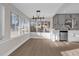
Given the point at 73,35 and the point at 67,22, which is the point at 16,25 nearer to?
the point at 73,35

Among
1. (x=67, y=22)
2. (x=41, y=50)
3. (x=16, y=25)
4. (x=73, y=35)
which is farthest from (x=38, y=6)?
(x=67, y=22)

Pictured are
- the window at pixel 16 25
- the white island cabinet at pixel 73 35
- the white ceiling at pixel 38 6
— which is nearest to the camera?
the white ceiling at pixel 38 6

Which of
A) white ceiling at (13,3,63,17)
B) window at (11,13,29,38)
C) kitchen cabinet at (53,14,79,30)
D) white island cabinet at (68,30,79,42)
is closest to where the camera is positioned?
white ceiling at (13,3,63,17)

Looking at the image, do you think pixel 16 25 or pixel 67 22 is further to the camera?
pixel 67 22

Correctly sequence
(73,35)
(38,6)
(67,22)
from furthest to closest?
(67,22) < (73,35) < (38,6)

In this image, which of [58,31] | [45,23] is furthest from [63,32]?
[45,23]

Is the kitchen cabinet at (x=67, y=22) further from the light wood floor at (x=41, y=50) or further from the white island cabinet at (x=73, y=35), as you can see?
the light wood floor at (x=41, y=50)

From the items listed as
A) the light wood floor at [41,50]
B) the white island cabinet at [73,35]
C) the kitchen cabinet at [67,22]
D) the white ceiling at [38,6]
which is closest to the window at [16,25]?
the white ceiling at [38,6]

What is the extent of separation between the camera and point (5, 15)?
5.70 metres

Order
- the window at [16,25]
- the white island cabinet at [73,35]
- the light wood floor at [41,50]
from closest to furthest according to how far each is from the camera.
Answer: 1. the light wood floor at [41,50]
2. the window at [16,25]
3. the white island cabinet at [73,35]

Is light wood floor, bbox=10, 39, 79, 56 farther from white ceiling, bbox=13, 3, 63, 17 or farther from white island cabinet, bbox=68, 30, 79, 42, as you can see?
white island cabinet, bbox=68, 30, 79, 42

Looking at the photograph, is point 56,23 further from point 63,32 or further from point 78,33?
point 78,33

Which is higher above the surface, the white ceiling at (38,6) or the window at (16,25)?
the white ceiling at (38,6)

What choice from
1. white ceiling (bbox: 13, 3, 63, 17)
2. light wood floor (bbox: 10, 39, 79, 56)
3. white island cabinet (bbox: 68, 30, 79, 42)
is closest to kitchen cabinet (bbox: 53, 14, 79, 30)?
white island cabinet (bbox: 68, 30, 79, 42)
